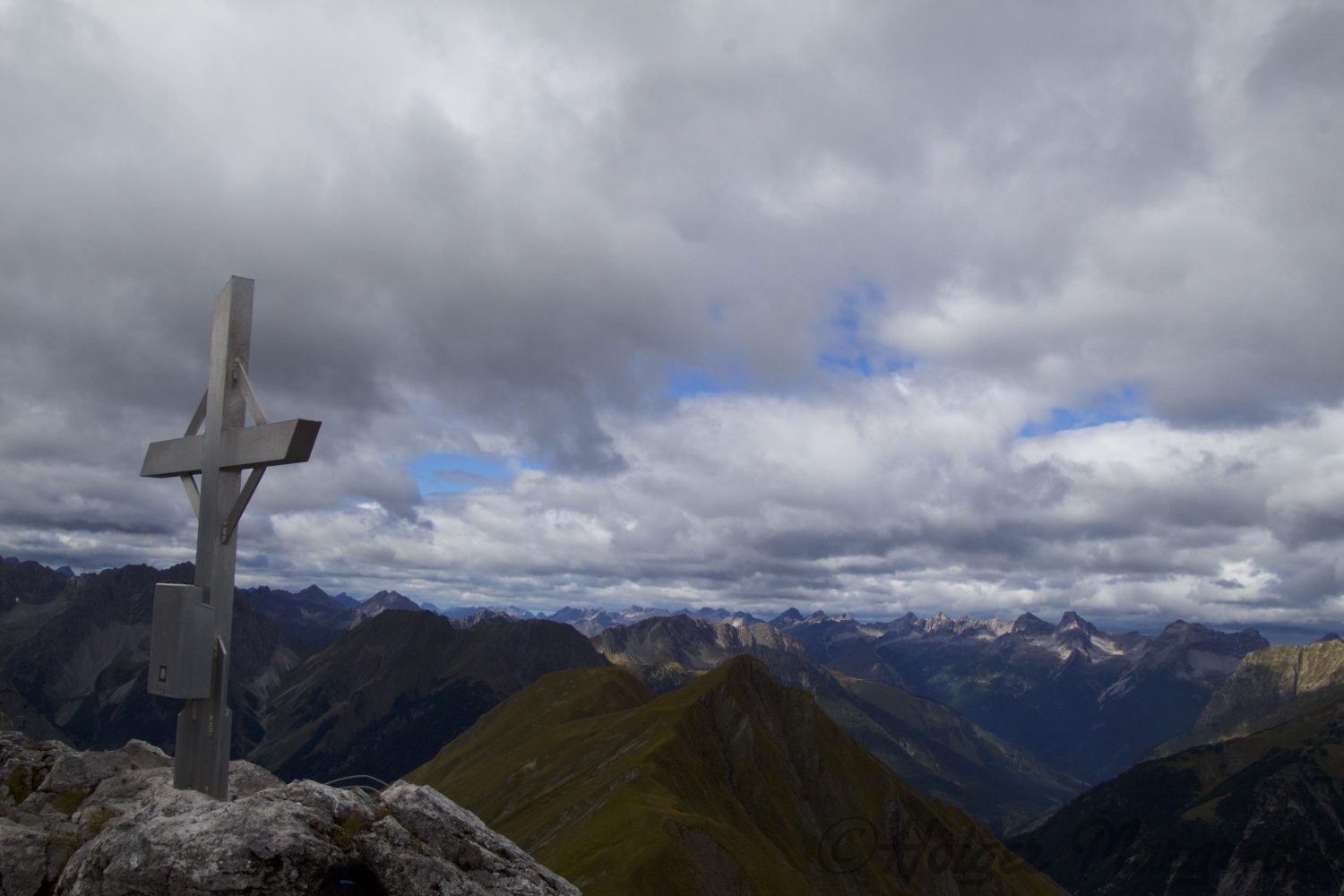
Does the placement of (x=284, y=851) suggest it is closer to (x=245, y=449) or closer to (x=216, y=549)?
(x=216, y=549)

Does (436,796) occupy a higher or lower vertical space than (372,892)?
higher

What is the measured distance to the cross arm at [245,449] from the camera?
18422 mm

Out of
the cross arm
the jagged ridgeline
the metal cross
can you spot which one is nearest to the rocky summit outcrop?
the metal cross

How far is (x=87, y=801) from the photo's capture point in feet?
Result: 67.3

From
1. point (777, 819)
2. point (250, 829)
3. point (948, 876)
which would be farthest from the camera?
point (948, 876)

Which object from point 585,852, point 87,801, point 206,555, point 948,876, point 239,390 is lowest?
point 948,876

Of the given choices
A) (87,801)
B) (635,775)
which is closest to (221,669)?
(87,801)

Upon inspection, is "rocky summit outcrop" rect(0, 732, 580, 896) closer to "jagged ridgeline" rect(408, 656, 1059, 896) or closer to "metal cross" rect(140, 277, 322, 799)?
"metal cross" rect(140, 277, 322, 799)

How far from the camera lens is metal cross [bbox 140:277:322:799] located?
62.4ft

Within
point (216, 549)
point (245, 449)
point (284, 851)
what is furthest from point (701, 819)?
point (284, 851)

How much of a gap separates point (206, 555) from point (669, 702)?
612 feet

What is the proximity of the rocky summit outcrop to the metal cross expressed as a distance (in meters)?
2.42

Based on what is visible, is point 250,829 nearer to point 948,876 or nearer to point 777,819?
point 777,819

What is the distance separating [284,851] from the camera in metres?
12.9
